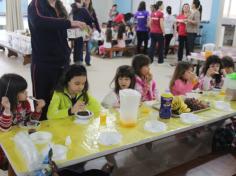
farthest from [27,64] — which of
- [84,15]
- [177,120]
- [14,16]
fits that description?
[177,120]

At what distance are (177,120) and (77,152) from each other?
750 mm

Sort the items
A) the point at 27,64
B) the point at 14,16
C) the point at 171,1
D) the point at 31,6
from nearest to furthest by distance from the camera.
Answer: the point at 31,6 < the point at 27,64 < the point at 14,16 < the point at 171,1

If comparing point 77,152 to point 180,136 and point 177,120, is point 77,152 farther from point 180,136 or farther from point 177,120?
point 180,136

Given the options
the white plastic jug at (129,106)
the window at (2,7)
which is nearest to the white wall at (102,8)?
the window at (2,7)

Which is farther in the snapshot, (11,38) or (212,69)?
(11,38)

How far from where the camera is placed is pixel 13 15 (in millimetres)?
8281

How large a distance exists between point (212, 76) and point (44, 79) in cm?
167

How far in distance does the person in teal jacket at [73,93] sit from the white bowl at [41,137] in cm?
37

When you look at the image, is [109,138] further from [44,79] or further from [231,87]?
[231,87]

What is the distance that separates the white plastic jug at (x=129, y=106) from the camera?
5.61ft

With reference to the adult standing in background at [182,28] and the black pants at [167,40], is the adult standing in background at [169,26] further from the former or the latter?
the adult standing in background at [182,28]

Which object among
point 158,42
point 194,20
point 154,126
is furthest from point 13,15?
point 154,126

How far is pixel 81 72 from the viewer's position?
204cm

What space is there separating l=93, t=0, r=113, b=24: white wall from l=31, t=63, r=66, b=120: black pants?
8.32m
